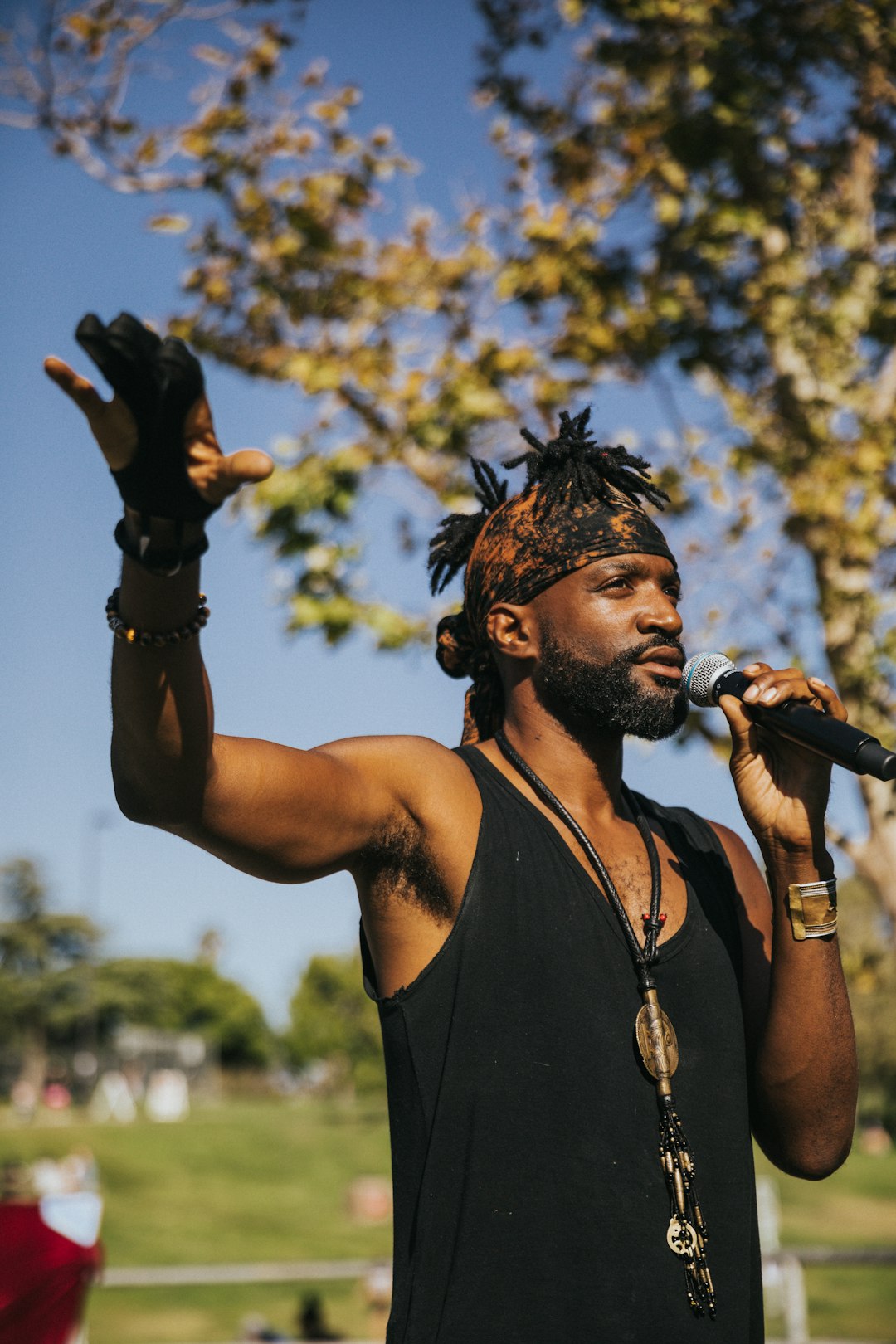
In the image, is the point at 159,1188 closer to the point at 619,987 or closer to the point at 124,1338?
the point at 124,1338

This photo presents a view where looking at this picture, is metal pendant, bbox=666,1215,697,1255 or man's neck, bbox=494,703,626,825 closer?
metal pendant, bbox=666,1215,697,1255

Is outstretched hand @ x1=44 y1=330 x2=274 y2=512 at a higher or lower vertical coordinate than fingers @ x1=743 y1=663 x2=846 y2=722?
higher

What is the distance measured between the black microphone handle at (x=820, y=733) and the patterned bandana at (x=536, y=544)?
0.39 m

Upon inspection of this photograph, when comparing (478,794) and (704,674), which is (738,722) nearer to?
(704,674)

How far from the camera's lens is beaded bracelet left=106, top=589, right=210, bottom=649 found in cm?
197

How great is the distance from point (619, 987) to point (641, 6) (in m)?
6.51

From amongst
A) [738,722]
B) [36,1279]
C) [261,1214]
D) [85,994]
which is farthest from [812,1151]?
[85,994]

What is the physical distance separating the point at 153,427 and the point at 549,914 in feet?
3.67

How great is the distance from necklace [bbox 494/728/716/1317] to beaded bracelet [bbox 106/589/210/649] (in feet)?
3.12

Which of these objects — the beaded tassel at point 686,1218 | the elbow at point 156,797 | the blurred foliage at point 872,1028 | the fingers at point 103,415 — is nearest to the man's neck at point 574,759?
the beaded tassel at point 686,1218

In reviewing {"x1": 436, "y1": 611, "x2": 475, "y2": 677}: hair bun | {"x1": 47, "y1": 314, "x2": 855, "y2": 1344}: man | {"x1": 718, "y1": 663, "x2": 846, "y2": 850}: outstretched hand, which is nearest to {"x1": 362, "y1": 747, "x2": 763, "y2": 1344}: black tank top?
{"x1": 47, "y1": 314, "x2": 855, "y2": 1344}: man

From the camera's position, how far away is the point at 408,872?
8.06ft

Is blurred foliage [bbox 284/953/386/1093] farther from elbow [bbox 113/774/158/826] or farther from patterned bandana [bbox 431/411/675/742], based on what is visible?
elbow [bbox 113/774/158/826]

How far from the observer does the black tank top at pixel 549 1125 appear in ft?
7.27
